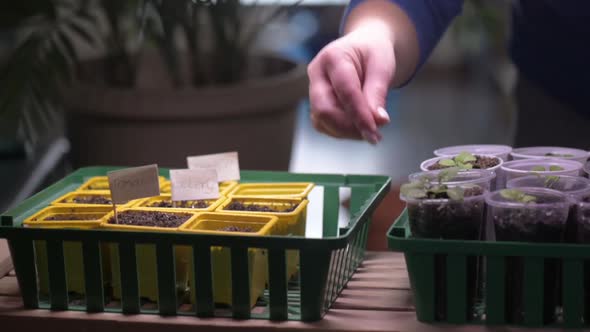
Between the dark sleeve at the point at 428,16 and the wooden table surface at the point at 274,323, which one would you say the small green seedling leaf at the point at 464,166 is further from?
the dark sleeve at the point at 428,16

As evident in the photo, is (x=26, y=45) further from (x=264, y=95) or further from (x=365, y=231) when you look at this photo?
(x=365, y=231)

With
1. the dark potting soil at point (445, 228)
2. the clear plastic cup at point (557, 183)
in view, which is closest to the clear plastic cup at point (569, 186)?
the clear plastic cup at point (557, 183)

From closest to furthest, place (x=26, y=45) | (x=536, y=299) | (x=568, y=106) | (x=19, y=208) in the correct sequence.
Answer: (x=536, y=299) → (x=19, y=208) → (x=568, y=106) → (x=26, y=45)

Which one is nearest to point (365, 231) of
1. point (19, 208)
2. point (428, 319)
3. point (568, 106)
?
point (428, 319)

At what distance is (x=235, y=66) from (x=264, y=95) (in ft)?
0.71

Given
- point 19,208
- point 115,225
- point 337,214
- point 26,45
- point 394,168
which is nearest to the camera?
point 115,225

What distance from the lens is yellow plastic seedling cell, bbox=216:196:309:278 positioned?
1.18 metres

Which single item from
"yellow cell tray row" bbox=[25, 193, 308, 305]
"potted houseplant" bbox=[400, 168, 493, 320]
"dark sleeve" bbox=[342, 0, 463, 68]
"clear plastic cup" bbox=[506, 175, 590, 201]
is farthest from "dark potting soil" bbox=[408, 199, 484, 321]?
"dark sleeve" bbox=[342, 0, 463, 68]

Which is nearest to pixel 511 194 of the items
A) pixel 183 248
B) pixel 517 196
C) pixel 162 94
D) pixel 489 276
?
pixel 517 196

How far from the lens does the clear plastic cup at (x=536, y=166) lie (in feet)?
3.65

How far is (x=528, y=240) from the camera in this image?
99 centimetres

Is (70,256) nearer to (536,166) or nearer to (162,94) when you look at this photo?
(536,166)

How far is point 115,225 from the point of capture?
1094 millimetres

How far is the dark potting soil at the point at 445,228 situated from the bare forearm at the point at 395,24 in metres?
0.38
